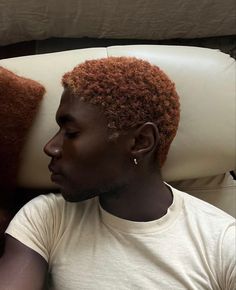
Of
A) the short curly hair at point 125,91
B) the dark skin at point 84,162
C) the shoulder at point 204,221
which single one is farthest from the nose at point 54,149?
the shoulder at point 204,221

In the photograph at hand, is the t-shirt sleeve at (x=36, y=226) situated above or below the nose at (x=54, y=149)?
below

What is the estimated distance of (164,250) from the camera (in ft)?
3.32

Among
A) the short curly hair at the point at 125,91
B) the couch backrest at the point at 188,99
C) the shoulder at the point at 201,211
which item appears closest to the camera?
the short curly hair at the point at 125,91

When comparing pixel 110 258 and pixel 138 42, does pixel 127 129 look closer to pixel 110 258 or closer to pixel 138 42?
pixel 110 258

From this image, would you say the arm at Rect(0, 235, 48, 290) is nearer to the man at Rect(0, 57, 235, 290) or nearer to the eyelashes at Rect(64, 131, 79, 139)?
the man at Rect(0, 57, 235, 290)

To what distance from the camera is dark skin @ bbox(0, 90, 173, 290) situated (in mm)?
951

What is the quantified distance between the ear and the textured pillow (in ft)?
0.93

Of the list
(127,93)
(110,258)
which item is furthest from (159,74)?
(110,258)

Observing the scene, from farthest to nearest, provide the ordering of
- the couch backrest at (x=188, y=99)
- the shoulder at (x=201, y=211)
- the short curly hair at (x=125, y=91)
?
the couch backrest at (x=188, y=99) → the shoulder at (x=201, y=211) → the short curly hair at (x=125, y=91)

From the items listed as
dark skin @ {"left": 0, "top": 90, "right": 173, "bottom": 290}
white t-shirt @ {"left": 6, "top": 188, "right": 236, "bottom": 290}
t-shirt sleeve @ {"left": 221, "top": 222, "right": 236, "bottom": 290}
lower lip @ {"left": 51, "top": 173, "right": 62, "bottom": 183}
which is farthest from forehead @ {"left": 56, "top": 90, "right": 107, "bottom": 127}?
t-shirt sleeve @ {"left": 221, "top": 222, "right": 236, "bottom": 290}

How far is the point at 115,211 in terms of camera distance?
1.03 metres

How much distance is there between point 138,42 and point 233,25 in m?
0.30

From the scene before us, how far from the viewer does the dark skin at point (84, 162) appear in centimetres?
95

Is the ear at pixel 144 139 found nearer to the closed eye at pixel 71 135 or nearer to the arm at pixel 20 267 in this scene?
the closed eye at pixel 71 135
